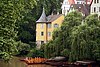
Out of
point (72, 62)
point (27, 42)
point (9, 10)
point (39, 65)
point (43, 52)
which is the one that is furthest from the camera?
A: point (27, 42)

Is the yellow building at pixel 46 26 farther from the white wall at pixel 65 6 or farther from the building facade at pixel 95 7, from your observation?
the building facade at pixel 95 7

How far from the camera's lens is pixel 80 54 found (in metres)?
39.0

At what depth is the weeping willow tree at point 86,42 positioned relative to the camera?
38.2m

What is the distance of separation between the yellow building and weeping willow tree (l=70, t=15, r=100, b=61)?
65.0ft

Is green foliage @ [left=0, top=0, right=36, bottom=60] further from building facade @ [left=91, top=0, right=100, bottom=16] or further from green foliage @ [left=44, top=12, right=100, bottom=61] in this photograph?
building facade @ [left=91, top=0, right=100, bottom=16]

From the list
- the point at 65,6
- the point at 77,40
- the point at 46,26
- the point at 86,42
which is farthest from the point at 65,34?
the point at 65,6

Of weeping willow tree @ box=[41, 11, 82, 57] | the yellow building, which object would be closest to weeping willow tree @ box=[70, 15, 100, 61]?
weeping willow tree @ box=[41, 11, 82, 57]

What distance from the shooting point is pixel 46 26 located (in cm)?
6141

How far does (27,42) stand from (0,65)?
23798mm

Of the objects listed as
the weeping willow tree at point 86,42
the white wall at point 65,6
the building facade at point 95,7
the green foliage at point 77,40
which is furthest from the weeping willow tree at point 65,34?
the white wall at point 65,6

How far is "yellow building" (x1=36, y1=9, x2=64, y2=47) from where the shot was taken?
59.9 metres

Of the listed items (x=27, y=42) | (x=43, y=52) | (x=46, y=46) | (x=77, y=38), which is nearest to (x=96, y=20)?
(x=77, y=38)

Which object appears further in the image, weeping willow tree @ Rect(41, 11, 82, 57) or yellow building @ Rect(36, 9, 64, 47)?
yellow building @ Rect(36, 9, 64, 47)

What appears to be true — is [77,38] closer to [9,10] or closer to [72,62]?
[72,62]
